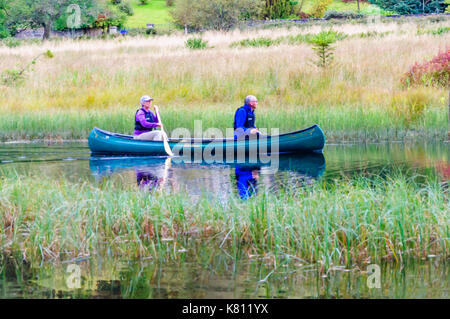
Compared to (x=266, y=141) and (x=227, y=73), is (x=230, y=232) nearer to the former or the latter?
(x=266, y=141)

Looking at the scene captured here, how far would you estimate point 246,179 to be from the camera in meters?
11.8

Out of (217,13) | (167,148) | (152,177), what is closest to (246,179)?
(152,177)

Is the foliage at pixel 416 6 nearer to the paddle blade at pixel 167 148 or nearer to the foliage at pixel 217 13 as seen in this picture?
the foliage at pixel 217 13

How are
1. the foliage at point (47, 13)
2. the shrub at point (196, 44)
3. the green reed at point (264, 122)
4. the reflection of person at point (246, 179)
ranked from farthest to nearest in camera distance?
the foliage at point (47, 13), the shrub at point (196, 44), the green reed at point (264, 122), the reflection of person at point (246, 179)

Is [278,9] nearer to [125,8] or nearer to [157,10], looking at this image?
[125,8]

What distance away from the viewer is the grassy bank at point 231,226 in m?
6.34

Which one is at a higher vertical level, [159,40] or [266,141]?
[159,40]

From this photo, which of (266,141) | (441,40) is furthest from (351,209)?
(441,40)

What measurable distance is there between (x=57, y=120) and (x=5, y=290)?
1471cm

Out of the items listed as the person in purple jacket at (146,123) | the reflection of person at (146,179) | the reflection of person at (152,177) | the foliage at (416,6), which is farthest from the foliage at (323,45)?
the foliage at (416,6)

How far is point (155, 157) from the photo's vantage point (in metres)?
15.9

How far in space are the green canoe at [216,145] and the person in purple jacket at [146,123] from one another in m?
0.30

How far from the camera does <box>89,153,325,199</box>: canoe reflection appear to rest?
10.7 metres
